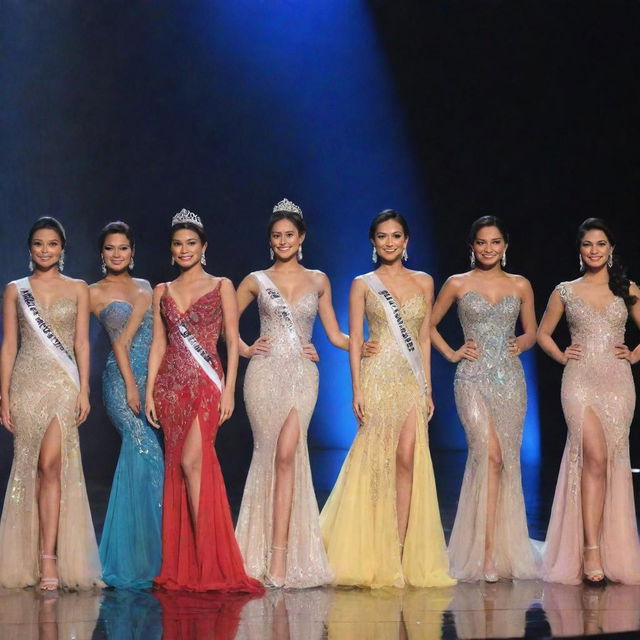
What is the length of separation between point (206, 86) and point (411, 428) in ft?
18.6

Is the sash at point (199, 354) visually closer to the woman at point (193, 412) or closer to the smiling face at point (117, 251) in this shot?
the woman at point (193, 412)

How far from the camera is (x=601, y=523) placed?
5.03 meters

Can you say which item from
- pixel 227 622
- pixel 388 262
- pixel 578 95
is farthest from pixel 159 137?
pixel 227 622

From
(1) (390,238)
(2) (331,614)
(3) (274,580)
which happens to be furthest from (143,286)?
(2) (331,614)

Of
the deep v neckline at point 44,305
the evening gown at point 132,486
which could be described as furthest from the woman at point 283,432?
the deep v neckline at point 44,305

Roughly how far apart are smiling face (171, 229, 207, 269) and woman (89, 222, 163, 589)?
53 centimetres

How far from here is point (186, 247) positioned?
190 inches

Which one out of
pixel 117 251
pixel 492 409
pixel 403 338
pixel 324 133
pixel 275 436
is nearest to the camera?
pixel 275 436

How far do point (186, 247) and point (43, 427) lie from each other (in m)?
0.95

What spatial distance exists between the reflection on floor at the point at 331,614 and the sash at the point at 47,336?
910 mm

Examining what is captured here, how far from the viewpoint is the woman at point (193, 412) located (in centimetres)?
462

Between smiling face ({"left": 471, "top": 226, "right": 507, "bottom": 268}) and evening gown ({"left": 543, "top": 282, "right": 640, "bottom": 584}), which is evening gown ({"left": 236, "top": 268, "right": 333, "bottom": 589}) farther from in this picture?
evening gown ({"left": 543, "top": 282, "right": 640, "bottom": 584})

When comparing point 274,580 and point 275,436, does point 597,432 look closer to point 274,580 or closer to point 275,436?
point 275,436

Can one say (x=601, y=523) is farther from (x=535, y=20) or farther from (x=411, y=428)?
(x=535, y=20)
